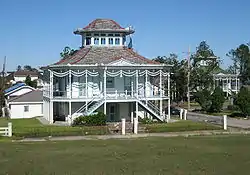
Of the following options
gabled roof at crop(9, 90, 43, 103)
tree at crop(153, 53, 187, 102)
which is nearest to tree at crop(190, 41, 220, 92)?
tree at crop(153, 53, 187, 102)

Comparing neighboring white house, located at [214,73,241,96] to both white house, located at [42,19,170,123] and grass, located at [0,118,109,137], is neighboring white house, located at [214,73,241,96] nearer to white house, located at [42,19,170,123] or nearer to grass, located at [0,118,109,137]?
white house, located at [42,19,170,123]

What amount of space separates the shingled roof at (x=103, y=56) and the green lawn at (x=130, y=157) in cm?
1432

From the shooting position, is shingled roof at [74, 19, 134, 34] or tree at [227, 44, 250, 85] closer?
shingled roof at [74, 19, 134, 34]

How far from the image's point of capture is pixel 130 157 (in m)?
23.5

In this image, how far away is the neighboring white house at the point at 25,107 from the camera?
5275cm

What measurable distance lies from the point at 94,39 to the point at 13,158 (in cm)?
2731

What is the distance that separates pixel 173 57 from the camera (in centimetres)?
7025

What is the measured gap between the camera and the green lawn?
63.9 ft

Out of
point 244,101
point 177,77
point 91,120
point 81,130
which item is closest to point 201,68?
point 177,77

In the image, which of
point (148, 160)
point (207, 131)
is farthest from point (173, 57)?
point (148, 160)

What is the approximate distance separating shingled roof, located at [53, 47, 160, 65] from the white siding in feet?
29.9

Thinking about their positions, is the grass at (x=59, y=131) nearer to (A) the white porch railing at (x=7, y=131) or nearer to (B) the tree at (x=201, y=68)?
(A) the white porch railing at (x=7, y=131)

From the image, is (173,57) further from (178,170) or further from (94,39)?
(178,170)

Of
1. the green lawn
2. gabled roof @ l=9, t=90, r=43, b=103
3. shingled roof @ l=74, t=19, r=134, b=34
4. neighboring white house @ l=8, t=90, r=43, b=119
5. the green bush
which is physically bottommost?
the green lawn
